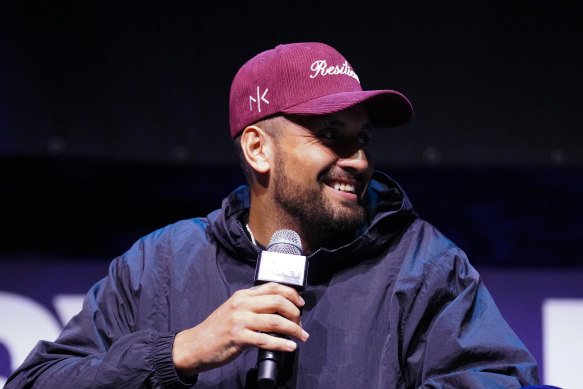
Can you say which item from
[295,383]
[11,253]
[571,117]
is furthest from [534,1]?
[11,253]

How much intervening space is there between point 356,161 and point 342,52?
87cm

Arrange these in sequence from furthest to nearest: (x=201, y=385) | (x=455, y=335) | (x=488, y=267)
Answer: (x=488, y=267), (x=201, y=385), (x=455, y=335)

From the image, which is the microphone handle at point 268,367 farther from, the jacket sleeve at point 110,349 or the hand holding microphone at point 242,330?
the jacket sleeve at point 110,349

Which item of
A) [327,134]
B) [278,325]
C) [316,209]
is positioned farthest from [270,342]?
[327,134]

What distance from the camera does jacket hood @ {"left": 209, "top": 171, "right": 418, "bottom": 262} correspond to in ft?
5.43

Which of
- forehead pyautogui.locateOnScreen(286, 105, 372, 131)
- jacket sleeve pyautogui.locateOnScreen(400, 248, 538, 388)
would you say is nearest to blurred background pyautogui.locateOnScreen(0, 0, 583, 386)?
forehead pyautogui.locateOnScreen(286, 105, 372, 131)

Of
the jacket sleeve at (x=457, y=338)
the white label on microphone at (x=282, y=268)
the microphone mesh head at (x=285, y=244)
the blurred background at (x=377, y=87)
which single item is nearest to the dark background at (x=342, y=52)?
the blurred background at (x=377, y=87)

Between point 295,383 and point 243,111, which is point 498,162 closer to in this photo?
point 243,111

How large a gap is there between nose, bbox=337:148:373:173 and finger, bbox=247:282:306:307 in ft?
1.44

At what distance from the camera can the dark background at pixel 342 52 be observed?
2.43 meters

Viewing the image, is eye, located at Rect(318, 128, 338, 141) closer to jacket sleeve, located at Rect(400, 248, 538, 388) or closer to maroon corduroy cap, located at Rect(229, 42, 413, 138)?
maroon corduroy cap, located at Rect(229, 42, 413, 138)

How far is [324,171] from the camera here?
167 cm

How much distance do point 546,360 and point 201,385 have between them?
4.70 feet

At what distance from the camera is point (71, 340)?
167 cm
